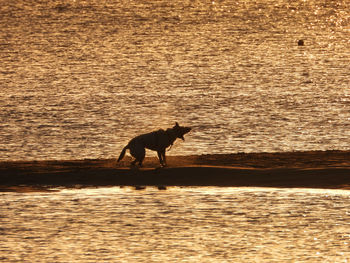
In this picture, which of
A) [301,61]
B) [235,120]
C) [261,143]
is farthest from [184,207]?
[301,61]

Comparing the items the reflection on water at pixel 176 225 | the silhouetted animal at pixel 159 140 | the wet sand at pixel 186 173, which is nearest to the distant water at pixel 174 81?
the wet sand at pixel 186 173

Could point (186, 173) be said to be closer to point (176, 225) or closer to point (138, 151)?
point (138, 151)

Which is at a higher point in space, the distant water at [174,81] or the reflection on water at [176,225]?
the distant water at [174,81]

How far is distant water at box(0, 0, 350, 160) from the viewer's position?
1843 inches

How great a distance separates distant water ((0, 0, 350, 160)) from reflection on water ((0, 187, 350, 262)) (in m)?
12.1

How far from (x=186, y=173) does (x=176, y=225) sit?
5.43 metres

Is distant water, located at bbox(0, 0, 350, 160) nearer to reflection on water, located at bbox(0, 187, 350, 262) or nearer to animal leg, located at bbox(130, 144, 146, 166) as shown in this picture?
animal leg, located at bbox(130, 144, 146, 166)

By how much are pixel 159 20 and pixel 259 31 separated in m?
26.0

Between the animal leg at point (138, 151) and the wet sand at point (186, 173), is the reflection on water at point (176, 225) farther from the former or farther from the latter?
the animal leg at point (138, 151)

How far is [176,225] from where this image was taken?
2433 centimetres

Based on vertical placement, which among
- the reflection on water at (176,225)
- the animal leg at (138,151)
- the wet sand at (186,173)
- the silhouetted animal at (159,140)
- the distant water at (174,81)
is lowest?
the reflection on water at (176,225)

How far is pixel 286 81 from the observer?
77125 millimetres

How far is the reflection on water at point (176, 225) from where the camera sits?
21.7 m

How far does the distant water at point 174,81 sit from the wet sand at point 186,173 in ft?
27.3
